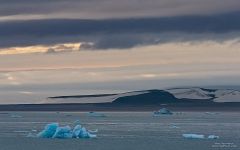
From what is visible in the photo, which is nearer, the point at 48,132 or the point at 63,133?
the point at 63,133

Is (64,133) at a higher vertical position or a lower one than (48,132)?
lower

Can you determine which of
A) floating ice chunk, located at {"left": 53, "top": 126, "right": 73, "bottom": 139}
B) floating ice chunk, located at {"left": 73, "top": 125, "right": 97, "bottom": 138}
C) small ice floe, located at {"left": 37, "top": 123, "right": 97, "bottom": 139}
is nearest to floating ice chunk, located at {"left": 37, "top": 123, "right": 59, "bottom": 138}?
small ice floe, located at {"left": 37, "top": 123, "right": 97, "bottom": 139}

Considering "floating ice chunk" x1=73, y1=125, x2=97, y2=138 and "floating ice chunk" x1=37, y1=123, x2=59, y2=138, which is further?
"floating ice chunk" x1=73, y1=125, x2=97, y2=138

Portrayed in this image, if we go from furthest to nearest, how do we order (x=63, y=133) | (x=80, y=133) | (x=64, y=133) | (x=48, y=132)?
(x=48, y=132), (x=80, y=133), (x=63, y=133), (x=64, y=133)

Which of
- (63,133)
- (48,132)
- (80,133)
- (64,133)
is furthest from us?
(48,132)

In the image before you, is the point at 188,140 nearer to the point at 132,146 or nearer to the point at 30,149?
the point at 132,146

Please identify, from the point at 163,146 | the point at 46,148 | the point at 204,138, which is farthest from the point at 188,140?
the point at 46,148

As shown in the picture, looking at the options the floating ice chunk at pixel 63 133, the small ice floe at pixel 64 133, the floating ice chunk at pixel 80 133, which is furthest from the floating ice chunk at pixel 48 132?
the floating ice chunk at pixel 80 133

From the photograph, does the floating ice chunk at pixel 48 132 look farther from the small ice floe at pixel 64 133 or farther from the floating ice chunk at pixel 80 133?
the floating ice chunk at pixel 80 133

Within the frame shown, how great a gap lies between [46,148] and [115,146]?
4132mm

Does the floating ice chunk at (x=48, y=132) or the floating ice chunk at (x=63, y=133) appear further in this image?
the floating ice chunk at (x=63, y=133)

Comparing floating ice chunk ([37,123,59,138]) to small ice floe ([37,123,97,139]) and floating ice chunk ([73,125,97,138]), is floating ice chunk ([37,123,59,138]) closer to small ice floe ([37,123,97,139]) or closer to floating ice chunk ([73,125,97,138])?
small ice floe ([37,123,97,139])

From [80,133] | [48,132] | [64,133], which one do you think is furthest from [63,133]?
[48,132]

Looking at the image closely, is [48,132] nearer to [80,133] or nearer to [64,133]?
[64,133]
